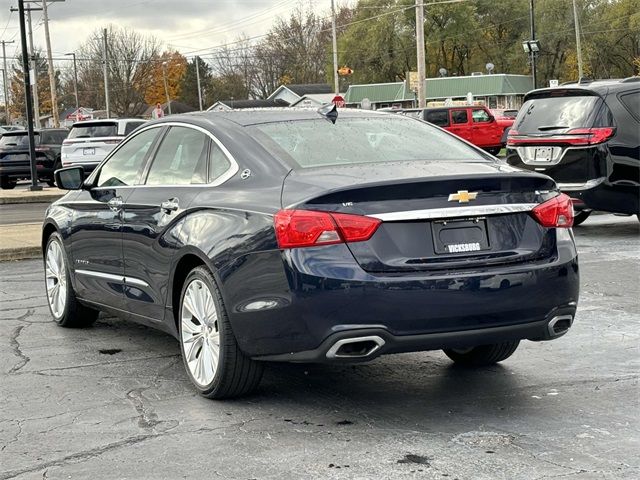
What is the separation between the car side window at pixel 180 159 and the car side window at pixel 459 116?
33.0m

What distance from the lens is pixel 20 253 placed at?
40.3ft

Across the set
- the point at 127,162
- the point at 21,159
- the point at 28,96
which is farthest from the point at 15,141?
the point at 127,162

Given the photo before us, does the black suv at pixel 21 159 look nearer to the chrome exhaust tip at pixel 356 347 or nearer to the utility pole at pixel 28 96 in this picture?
the utility pole at pixel 28 96

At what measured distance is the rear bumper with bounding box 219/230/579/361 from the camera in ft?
15.5

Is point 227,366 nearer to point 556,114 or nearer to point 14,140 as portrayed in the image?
point 556,114

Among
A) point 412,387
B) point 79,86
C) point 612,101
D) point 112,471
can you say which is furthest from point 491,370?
point 79,86

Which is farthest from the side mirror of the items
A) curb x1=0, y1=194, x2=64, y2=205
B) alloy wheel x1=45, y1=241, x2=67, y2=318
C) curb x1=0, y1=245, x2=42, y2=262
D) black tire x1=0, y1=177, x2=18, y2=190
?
black tire x1=0, y1=177, x2=18, y2=190

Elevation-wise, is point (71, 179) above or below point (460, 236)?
above

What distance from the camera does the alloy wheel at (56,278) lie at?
25.3 ft

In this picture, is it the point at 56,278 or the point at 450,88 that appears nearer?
the point at 56,278

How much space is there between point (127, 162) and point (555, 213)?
307 centimetres

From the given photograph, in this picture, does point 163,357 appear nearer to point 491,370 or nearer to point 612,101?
point 491,370

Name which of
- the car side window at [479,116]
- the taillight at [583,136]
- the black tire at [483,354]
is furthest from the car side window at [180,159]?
the car side window at [479,116]

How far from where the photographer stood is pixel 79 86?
11794 centimetres
